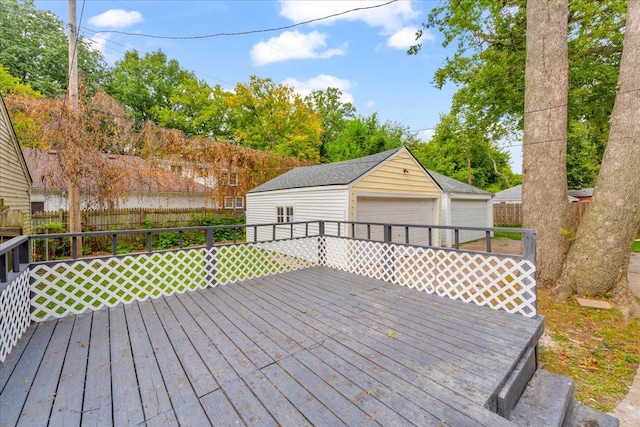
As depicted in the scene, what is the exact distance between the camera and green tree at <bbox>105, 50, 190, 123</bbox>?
18.4 m

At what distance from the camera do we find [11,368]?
2.14m

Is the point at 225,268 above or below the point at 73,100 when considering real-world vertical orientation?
below

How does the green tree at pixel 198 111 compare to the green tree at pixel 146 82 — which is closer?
the green tree at pixel 198 111

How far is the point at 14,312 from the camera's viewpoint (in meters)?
2.56

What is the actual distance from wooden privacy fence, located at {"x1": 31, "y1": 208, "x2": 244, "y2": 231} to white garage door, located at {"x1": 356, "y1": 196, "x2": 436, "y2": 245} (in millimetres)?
7871

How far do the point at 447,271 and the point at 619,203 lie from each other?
106 inches

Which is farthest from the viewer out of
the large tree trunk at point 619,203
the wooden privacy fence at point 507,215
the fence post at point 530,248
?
the wooden privacy fence at point 507,215

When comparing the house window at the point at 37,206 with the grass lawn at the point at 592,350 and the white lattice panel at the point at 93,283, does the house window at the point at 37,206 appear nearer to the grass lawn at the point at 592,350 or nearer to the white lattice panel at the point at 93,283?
the white lattice panel at the point at 93,283

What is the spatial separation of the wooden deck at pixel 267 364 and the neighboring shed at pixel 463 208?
7.30 metres

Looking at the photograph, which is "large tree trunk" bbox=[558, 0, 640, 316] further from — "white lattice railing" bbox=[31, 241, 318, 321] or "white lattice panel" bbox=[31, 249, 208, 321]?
"white lattice panel" bbox=[31, 249, 208, 321]

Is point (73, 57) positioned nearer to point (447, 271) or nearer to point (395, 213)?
point (395, 213)

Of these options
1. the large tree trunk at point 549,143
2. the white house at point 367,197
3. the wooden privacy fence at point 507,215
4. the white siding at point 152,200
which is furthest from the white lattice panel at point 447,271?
the wooden privacy fence at point 507,215

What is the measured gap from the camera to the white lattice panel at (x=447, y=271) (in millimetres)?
3193

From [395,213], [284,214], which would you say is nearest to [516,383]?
[395,213]
